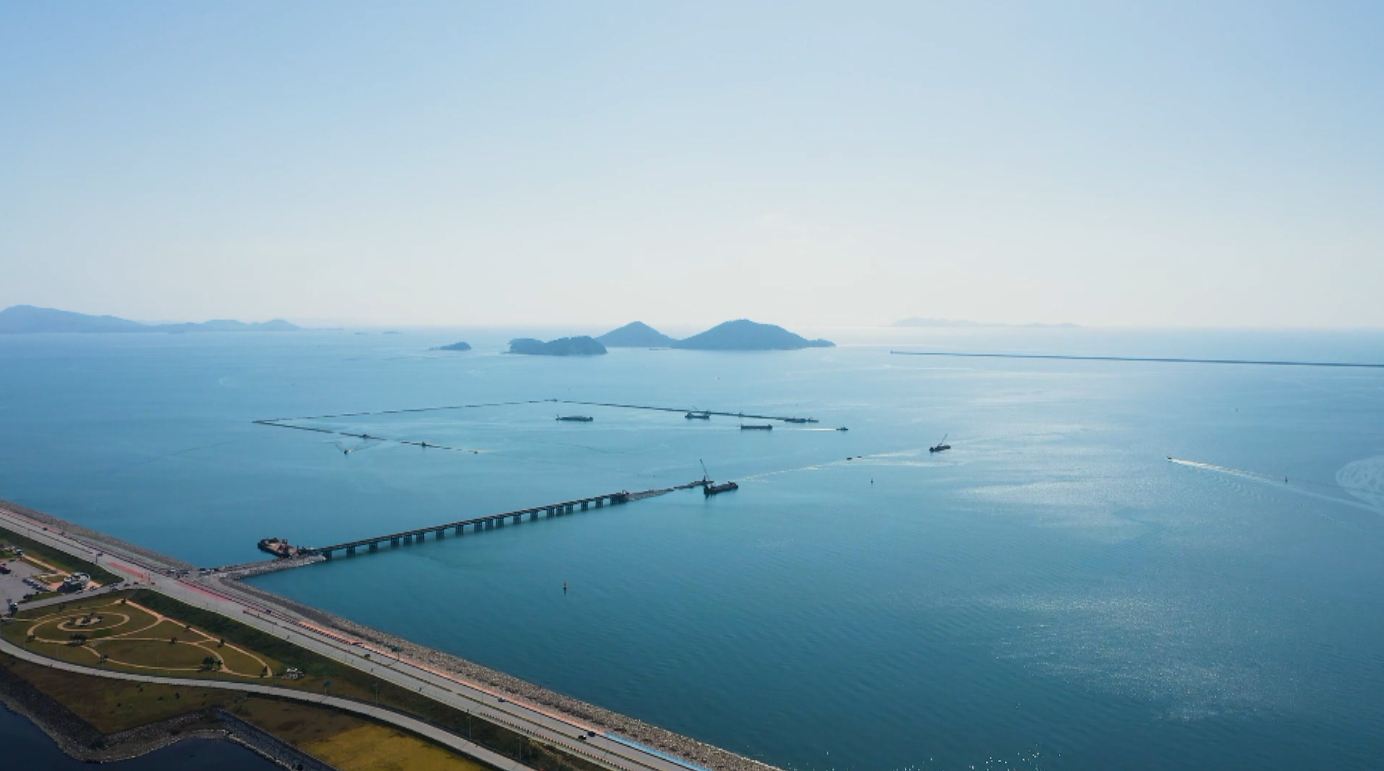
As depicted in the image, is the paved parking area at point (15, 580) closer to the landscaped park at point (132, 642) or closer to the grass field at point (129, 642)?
the grass field at point (129, 642)

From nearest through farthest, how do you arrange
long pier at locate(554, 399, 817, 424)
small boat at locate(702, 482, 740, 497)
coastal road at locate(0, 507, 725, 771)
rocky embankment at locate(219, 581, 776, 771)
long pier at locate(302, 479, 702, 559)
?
coastal road at locate(0, 507, 725, 771) < rocky embankment at locate(219, 581, 776, 771) < long pier at locate(302, 479, 702, 559) < small boat at locate(702, 482, 740, 497) < long pier at locate(554, 399, 817, 424)

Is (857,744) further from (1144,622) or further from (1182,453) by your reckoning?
(1182,453)

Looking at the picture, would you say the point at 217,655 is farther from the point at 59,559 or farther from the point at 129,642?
the point at 59,559

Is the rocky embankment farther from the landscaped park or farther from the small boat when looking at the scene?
the small boat

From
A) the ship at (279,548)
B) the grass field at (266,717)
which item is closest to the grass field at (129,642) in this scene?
the grass field at (266,717)

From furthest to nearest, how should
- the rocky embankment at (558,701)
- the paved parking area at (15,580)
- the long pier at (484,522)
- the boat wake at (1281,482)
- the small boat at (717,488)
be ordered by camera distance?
the small boat at (717,488) → the boat wake at (1281,482) → the long pier at (484,522) → the paved parking area at (15,580) → the rocky embankment at (558,701)

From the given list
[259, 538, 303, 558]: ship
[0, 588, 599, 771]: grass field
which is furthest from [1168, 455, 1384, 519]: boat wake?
[259, 538, 303, 558]: ship
